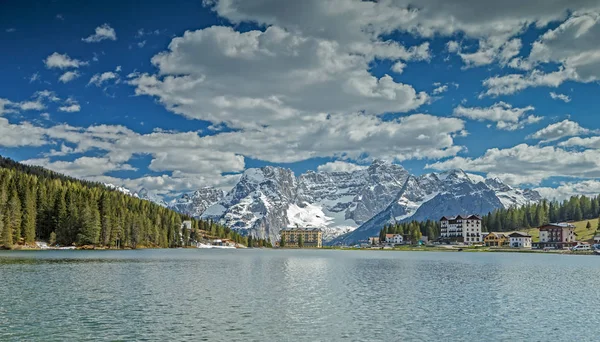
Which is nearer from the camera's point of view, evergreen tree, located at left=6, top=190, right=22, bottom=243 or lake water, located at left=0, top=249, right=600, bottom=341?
lake water, located at left=0, top=249, right=600, bottom=341

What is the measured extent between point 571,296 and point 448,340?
35494 millimetres

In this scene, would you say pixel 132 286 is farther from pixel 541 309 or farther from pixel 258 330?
pixel 541 309

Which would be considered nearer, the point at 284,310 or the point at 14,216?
the point at 284,310

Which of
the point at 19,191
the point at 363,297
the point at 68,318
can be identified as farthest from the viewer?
the point at 19,191

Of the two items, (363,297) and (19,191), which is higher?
(19,191)

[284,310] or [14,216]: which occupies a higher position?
[14,216]

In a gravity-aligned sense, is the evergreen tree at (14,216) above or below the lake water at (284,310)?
above

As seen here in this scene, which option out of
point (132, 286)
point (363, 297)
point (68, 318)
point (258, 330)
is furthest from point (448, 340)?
point (132, 286)

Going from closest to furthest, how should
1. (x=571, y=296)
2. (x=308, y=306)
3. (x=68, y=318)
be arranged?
(x=68, y=318), (x=308, y=306), (x=571, y=296)

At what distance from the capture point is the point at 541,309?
175 feet

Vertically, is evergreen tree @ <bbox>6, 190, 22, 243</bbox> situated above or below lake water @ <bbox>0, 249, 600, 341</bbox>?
above

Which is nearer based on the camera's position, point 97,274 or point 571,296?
point 571,296

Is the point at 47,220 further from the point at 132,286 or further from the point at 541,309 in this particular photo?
the point at 541,309

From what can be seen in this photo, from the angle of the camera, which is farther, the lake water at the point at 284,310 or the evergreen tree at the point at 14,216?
the evergreen tree at the point at 14,216
